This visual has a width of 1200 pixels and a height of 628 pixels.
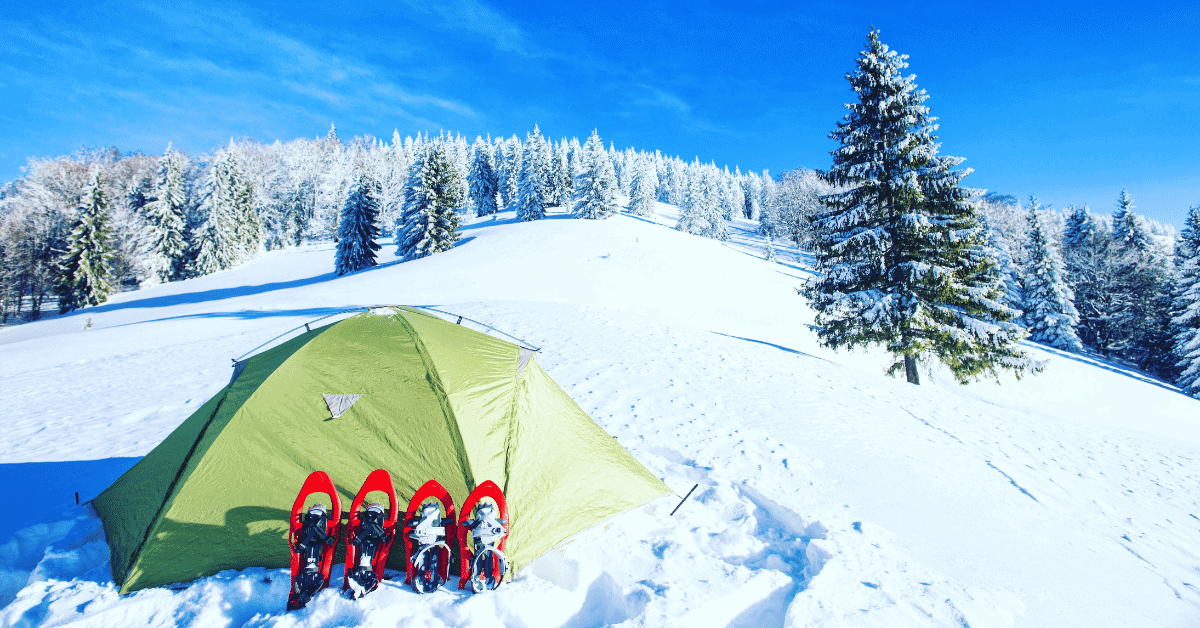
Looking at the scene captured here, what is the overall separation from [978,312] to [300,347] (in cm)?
1662

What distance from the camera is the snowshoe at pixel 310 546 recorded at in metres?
3.27

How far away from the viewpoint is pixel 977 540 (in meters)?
4.58

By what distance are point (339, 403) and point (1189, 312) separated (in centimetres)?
4041

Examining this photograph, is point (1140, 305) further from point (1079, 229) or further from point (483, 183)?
point (483, 183)

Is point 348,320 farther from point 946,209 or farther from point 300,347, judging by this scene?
point 946,209

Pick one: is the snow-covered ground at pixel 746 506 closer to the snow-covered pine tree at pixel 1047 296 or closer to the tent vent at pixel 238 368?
the tent vent at pixel 238 368

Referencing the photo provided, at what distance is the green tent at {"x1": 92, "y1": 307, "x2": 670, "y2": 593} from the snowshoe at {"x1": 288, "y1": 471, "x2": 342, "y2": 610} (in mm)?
292

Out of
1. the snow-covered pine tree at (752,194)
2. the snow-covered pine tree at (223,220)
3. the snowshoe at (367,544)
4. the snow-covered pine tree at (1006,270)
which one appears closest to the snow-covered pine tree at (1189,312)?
the snow-covered pine tree at (1006,270)

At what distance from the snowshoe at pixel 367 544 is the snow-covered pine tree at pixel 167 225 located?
53288 millimetres

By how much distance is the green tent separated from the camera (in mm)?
3662

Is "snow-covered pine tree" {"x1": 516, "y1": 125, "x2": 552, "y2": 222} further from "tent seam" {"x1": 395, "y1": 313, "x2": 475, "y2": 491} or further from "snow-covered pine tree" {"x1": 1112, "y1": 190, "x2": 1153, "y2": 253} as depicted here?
"snow-covered pine tree" {"x1": 1112, "y1": 190, "x2": 1153, "y2": 253}

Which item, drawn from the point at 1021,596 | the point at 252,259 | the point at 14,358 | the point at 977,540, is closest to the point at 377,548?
the point at 1021,596

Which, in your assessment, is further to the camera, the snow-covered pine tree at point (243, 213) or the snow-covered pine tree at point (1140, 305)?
the snow-covered pine tree at point (243, 213)

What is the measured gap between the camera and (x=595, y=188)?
49438mm
